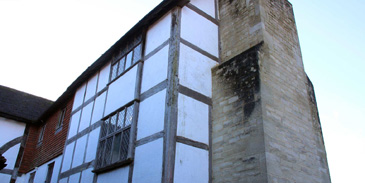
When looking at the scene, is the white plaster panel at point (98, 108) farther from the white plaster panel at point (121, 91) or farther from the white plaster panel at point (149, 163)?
the white plaster panel at point (149, 163)

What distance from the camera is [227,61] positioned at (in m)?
7.56

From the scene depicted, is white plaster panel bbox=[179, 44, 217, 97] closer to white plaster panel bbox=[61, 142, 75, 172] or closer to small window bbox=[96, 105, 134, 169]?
small window bbox=[96, 105, 134, 169]

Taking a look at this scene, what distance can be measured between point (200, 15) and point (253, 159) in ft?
13.7

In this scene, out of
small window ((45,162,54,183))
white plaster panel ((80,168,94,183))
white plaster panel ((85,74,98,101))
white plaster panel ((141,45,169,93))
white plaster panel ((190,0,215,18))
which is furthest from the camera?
small window ((45,162,54,183))

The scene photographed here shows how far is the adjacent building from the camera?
20.4 ft

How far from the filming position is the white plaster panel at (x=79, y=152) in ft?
30.4

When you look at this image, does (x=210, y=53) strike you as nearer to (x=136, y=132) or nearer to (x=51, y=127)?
(x=136, y=132)

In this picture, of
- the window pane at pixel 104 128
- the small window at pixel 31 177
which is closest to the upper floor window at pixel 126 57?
the window pane at pixel 104 128

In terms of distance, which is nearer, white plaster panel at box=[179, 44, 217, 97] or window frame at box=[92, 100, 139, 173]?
window frame at box=[92, 100, 139, 173]

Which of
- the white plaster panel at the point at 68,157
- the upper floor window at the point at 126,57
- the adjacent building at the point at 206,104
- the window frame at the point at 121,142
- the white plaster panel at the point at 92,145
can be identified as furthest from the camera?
the white plaster panel at the point at 68,157

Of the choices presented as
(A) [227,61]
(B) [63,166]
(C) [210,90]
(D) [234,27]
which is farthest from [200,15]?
(B) [63,166]

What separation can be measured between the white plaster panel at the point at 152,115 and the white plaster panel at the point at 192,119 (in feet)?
1.30

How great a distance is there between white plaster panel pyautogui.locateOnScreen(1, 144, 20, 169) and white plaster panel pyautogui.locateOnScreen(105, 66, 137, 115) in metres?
6.55

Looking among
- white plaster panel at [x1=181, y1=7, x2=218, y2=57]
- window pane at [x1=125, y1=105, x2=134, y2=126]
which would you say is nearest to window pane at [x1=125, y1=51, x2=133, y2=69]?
window pane at [x1=125, y1=105, x2=134, y2=126]
